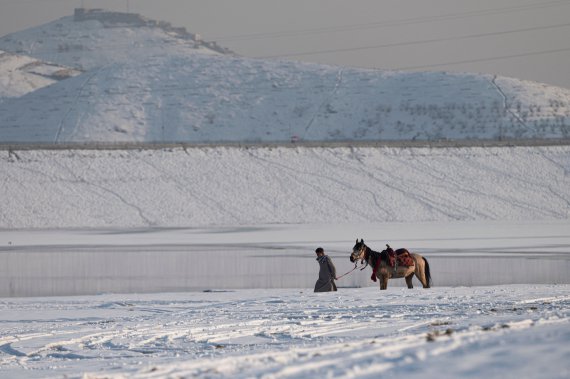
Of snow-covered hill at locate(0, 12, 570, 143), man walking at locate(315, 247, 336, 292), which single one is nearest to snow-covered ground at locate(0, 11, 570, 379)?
snow-covered hill at locate(0, 12, 570, 143)

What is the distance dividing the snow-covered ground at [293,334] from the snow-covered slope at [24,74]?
377ft

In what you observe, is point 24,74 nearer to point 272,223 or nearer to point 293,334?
point 272,223

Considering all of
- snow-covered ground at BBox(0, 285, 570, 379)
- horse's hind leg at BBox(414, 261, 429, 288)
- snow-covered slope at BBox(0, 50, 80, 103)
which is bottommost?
snow-covered ground at BBox(0, 285, 570, 379)

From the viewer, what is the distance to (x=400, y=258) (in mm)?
26062

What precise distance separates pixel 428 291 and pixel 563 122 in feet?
292

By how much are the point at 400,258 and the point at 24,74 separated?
133 m

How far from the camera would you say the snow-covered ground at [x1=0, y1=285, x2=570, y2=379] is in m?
11.2

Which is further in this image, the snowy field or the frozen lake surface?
the frozen lake surface

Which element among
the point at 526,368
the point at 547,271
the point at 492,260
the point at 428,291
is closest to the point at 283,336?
the point at 526,368

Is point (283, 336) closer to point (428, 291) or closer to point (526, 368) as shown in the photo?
point (526, 368)

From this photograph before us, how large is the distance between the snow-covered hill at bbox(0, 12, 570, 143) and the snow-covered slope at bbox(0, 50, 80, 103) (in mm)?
10693

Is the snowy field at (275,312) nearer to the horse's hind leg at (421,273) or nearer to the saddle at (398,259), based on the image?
the horse's hind leg at (421,273)

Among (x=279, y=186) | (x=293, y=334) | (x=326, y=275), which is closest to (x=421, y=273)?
(x=326, y=275)

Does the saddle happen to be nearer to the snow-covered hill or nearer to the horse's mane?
the horse's mane
